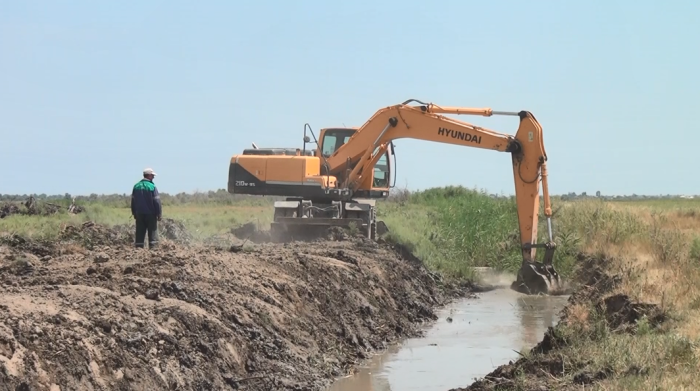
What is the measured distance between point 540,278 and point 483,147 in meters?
3.09

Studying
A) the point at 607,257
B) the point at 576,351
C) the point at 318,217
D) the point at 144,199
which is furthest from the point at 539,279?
the point at 576,351

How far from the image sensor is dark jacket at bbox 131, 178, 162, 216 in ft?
50.1

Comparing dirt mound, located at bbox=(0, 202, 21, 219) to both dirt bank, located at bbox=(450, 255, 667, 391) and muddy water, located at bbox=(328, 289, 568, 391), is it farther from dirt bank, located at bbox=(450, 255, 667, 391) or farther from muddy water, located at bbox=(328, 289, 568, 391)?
dirt bank, located at bbox=(450, 255, 667, 391)

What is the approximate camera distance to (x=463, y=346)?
13.4 meters

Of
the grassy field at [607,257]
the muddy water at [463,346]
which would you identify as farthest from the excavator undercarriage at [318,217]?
the muddy water at [463,346]

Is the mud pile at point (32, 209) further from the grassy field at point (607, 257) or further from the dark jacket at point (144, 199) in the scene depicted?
the dark jacket at point (144, 199)

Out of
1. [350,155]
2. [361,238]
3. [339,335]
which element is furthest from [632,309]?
[350,155]

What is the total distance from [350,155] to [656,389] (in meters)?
14.6

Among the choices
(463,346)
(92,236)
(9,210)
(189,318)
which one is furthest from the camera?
(9,210)

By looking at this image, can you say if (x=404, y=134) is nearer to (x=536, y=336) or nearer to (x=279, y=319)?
(x=536, y=336)

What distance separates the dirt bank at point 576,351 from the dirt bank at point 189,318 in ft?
7.50

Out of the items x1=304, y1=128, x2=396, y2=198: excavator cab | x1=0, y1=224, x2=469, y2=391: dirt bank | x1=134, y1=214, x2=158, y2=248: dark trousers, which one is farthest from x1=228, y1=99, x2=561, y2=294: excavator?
x1=134, y1=214, x2=158, y2=248: dark trousers

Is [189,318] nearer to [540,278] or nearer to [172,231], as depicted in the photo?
[540,278]

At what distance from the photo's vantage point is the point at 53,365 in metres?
7.23
